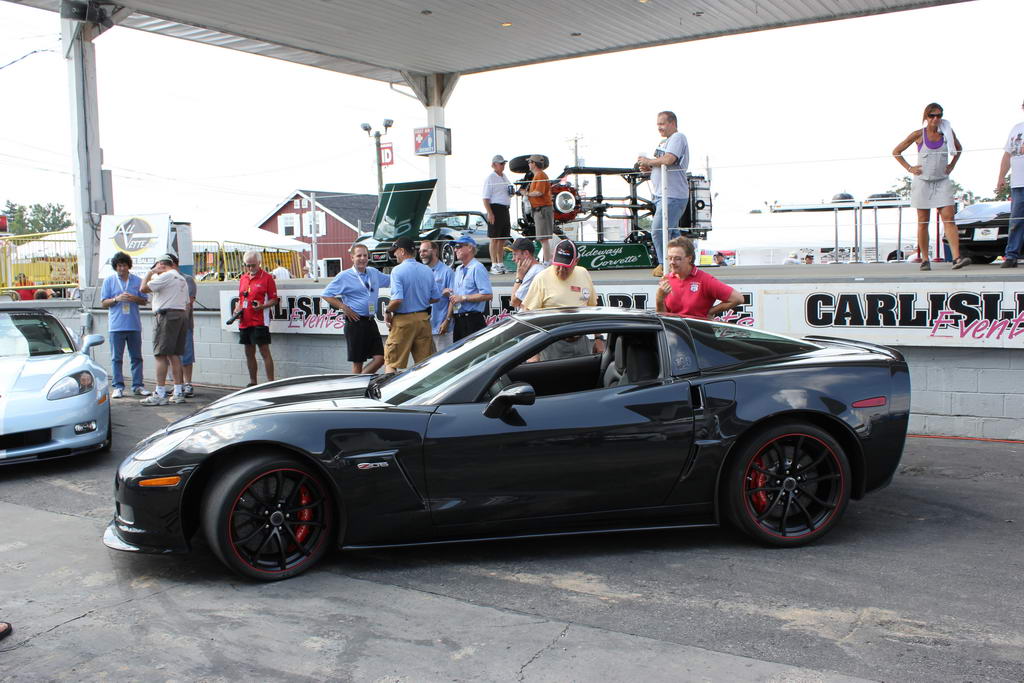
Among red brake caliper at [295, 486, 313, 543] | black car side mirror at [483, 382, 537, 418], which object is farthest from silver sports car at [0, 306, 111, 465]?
black car side mirror at [483, 382, 537, 418]

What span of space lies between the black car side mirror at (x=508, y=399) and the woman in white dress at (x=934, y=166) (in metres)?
5.36

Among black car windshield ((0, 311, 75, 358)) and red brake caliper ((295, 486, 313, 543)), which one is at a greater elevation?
black car windshield ((0, 311, 75, 358))

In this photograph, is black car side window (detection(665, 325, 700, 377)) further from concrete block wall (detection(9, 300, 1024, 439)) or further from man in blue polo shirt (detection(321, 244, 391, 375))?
man in blue polo shirt (detection(321, 244, 391, 375))

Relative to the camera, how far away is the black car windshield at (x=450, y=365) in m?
4.61

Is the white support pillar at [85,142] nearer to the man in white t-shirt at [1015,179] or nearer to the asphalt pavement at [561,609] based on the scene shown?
the asphalt pavement at [561,609]

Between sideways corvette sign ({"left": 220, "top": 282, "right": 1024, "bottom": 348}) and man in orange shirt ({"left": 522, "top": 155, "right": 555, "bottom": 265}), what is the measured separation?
2709 millimetres

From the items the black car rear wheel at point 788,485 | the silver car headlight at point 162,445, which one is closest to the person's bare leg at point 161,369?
the silver car headlight at point 162,445

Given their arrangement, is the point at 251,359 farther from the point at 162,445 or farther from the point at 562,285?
the point at 162,445

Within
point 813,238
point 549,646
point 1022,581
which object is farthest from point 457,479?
point 813,238

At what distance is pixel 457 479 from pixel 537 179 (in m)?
7.59

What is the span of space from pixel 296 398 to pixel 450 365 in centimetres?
86

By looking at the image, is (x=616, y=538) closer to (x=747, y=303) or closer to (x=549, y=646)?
(x=549, y=646)

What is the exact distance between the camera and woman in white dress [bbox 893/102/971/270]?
8156mm

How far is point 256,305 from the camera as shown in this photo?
1053 centimetres
